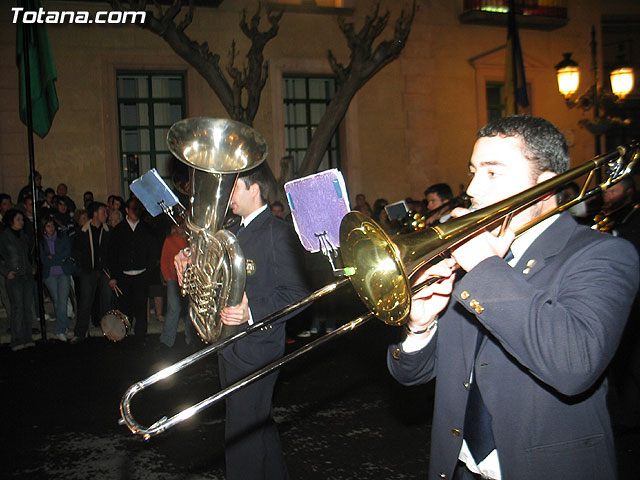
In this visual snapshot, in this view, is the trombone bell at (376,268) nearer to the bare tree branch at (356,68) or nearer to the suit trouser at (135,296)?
the suit trouser at (135,296)

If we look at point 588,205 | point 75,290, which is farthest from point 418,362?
point 75,290

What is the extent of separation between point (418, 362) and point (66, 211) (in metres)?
9.35

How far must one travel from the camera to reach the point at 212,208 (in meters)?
3.10

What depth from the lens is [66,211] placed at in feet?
33.2

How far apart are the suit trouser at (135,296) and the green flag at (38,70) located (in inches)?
132

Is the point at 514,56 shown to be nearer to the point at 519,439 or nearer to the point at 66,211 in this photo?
the point at 66,211

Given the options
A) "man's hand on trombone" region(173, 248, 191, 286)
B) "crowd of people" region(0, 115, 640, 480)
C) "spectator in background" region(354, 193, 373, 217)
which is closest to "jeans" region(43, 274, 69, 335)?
"man's hand on trombone" region(173, 248, 191, 286)

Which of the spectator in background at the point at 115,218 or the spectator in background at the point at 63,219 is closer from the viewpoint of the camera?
the spectator in background at the point at 63,219

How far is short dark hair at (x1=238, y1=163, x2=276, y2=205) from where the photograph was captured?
336cm

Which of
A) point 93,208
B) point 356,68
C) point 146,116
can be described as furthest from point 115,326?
point 146,116

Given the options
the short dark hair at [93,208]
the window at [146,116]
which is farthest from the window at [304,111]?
the short dark hair at [93,208]

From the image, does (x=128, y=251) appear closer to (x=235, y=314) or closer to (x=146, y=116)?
(x=235, y=314)

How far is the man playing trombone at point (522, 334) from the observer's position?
1.60 metres

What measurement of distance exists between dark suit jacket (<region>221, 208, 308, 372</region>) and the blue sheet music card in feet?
1.52
